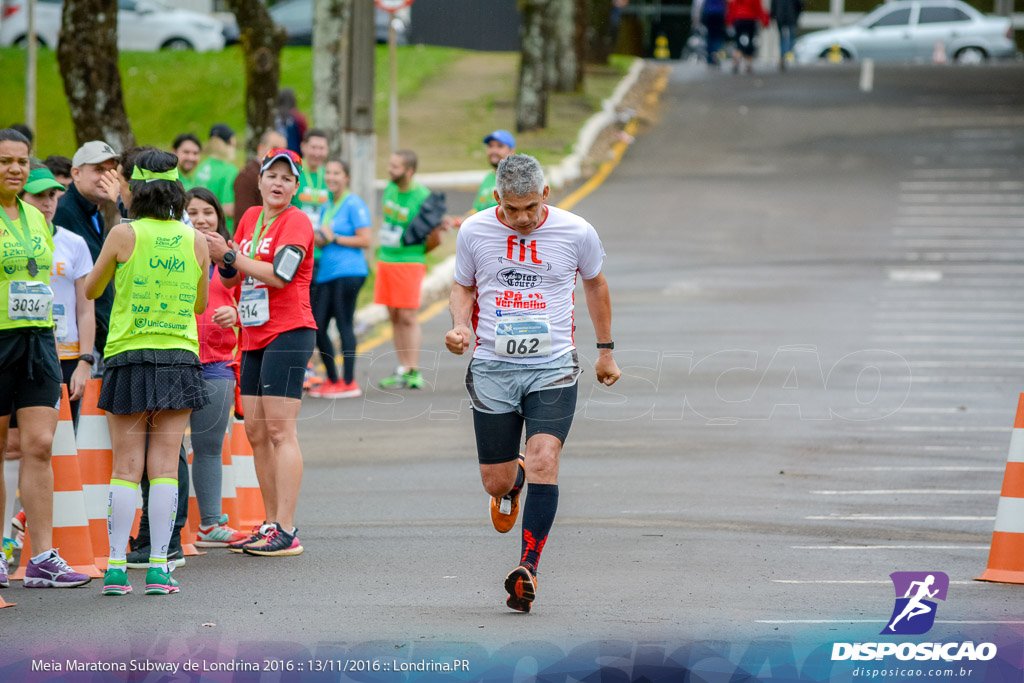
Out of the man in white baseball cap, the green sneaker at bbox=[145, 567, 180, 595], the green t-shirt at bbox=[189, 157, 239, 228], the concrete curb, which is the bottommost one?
the concrete curb

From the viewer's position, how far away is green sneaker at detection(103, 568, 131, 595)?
6773 mm

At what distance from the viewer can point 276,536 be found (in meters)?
7.74

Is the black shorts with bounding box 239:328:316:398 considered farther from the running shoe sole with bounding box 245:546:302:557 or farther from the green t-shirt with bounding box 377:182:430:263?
the green t-shirt with bounding box 377:182:430:263

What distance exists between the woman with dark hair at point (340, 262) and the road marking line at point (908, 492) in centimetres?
480

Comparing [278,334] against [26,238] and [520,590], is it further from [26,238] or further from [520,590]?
[520,590]

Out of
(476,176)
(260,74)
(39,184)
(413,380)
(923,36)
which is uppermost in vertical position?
(39,184)

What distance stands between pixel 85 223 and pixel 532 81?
21.5 meters

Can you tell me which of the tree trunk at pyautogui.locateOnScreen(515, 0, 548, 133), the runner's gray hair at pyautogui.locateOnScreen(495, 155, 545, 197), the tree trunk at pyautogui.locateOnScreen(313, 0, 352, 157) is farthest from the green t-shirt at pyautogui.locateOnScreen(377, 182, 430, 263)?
the tree trunk at pyautogui.locateOnScreen(515, 0, 548, 133)

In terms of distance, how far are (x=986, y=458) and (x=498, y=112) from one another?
2209 cm

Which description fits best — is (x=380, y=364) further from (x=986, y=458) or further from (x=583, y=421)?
(x=986, y=458)

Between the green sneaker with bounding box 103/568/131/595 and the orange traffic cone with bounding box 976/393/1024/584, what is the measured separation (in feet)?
13.3

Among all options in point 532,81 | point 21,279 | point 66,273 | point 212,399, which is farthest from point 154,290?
point 532,81

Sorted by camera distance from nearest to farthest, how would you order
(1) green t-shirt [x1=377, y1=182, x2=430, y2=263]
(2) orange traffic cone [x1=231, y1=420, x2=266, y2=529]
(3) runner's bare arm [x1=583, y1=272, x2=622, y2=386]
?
(3) runner's bare arm [x1=583, y1=272, x2=622, y2=386] → (2) orange traffic cone [x1=231, y1=420, x2=266, y2=529] → (1) green t-shirt [x1=377, y1=182, x2=430, y2=263]

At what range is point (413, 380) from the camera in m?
13.3
